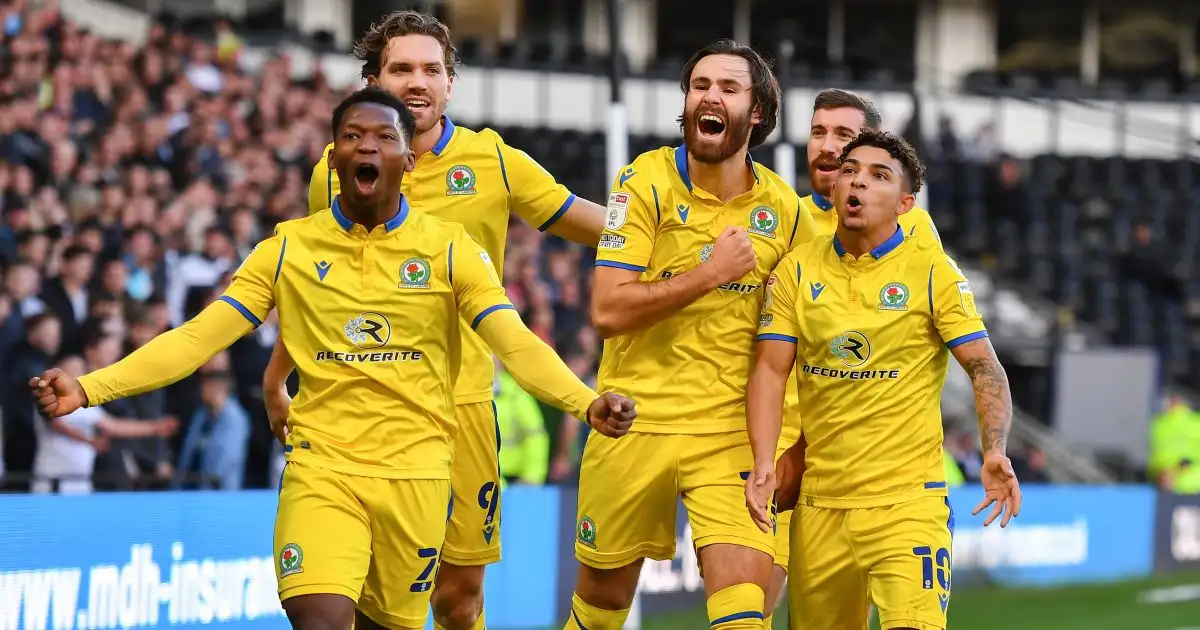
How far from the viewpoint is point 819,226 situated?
7.65 metres

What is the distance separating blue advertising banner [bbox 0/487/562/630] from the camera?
798 centimetres

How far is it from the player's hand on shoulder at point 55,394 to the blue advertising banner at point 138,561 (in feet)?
8.01

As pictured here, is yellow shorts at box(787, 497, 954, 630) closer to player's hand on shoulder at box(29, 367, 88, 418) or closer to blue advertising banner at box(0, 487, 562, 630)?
player's hand on shoulder at box(29, 367, 88, 418)

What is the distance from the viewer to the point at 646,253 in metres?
6.79

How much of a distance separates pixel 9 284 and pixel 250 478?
1888 mm

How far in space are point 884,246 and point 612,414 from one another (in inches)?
62.6

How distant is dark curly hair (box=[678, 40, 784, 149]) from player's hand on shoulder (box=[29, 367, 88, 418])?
2.46m

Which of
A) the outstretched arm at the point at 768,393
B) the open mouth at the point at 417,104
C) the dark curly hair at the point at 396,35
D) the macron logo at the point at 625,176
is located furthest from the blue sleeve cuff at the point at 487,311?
the dark curly hair at the point at 396,35

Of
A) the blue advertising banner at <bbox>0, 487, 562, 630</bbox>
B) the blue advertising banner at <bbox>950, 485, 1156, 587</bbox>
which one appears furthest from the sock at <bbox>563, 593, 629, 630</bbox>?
the blue advertising banner at <bbox>950, 485, 1156, 587</bbox>

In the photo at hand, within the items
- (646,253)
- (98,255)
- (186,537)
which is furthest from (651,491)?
(98,255)

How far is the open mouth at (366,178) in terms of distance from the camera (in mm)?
6070

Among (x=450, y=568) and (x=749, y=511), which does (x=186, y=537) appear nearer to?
(x=450, y=568)

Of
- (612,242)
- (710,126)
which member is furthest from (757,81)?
(612,242)

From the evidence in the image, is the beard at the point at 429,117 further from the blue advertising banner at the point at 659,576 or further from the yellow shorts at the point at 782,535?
the blue advertising banner at the point at 659,576
